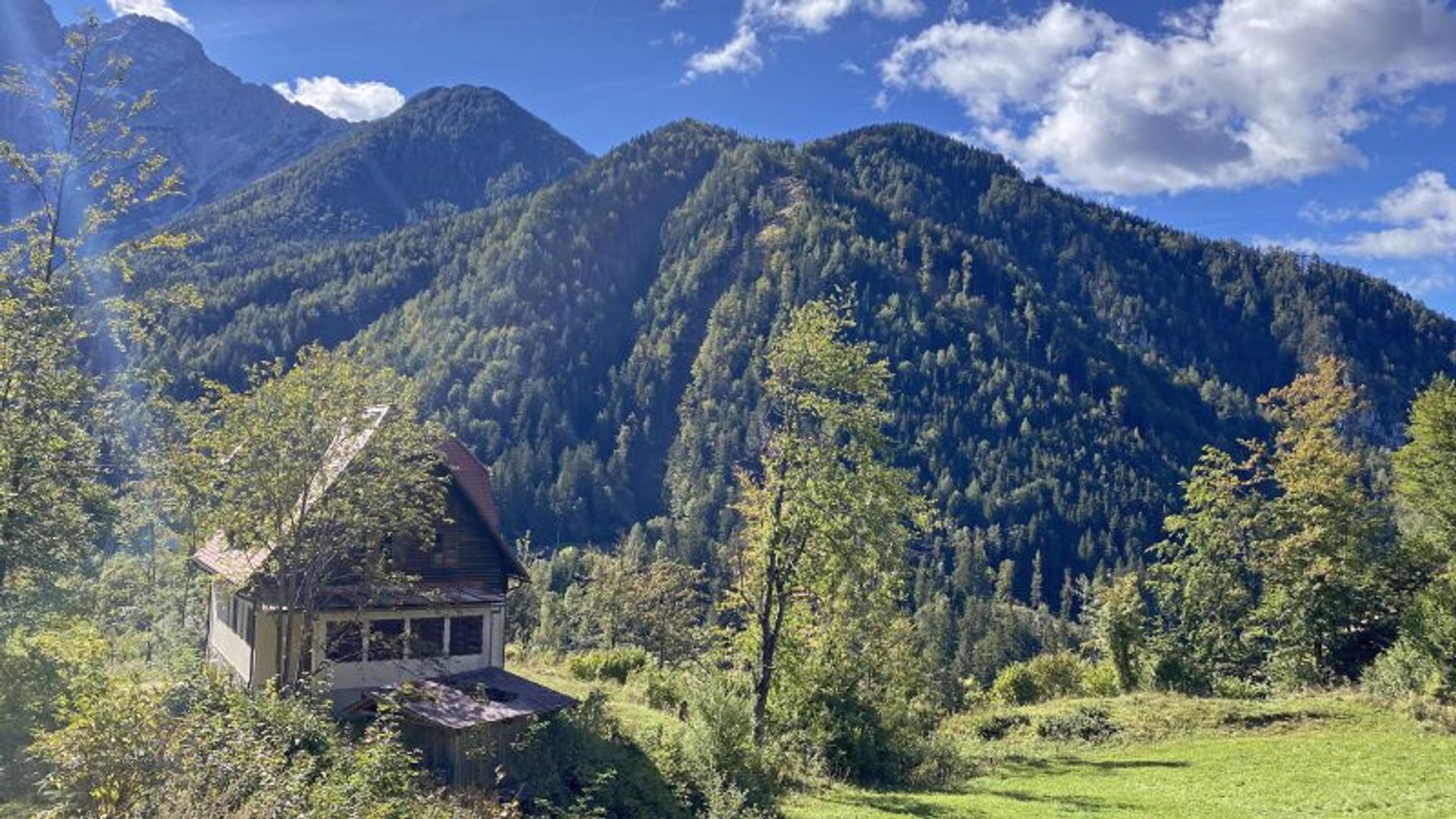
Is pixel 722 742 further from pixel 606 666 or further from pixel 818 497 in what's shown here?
pixel 606 666

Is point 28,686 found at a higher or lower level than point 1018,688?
higher

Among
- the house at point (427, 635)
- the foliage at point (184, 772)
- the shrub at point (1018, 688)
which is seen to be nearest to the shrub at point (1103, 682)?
the shrub at point (1018, 688)

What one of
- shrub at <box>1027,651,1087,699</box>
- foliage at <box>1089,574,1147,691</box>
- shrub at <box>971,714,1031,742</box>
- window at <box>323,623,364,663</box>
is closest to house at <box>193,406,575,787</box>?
window at <box>323,623,364,663</box>

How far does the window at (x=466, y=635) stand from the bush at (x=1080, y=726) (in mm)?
20559

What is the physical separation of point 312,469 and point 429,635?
31.3 feet

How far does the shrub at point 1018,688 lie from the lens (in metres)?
41.0

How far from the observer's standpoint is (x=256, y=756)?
43.9 feet

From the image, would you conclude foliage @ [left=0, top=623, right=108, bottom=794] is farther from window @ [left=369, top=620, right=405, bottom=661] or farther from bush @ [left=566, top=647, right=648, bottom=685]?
bush @ [left=566, top=647, right=648, bottom=685]

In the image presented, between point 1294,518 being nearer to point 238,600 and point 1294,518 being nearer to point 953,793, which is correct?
point 953,793

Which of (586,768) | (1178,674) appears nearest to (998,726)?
(1178,674)

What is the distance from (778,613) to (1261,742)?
15024 millimetres

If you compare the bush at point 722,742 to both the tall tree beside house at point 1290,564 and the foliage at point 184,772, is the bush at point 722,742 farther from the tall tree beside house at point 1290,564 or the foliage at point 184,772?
the tall tree beside house at point 1290,564

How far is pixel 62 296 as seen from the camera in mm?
17906

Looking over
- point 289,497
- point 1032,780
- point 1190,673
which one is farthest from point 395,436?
point 1190,673
